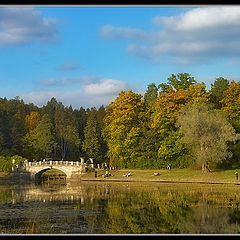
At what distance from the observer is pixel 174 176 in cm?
5481

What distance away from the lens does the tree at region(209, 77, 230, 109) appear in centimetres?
6919

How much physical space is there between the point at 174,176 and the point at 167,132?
9993 millimetres

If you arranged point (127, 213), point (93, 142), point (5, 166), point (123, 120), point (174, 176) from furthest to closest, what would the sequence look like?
point (93, 142), point (5, 166), point (123, 120), point (174, 176), point (127, 213)

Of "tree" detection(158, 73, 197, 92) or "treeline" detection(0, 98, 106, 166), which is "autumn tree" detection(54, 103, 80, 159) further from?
"tree" detection(158, 73, 197, 92)

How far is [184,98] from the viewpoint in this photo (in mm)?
63781

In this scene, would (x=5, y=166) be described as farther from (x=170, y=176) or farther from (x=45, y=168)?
(x=170, y=176)

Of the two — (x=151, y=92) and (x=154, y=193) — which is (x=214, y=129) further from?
(x=151, y=92)

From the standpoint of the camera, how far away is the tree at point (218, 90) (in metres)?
69.2

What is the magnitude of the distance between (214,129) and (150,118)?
16.0 m

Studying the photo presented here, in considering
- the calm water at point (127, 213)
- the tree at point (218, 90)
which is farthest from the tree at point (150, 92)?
the calm water at point (127, 213)

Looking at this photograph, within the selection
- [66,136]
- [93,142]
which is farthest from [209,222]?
[66,136]

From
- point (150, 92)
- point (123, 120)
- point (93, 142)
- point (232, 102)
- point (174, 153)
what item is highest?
→ point (150, 92)

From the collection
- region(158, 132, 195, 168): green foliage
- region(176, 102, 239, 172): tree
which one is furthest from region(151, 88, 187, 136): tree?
region(176, 102, 239, 172): tree

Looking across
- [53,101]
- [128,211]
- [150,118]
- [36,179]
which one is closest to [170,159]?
[150,118]
